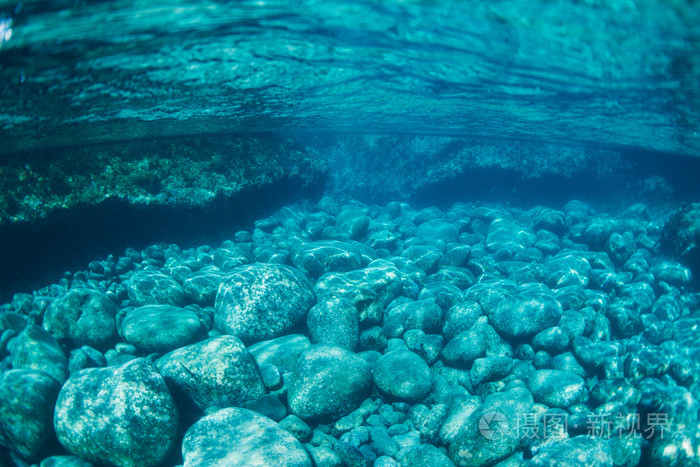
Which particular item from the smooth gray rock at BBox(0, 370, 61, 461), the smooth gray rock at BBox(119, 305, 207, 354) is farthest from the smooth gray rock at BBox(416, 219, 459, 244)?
the smooth gray rock at BBox(0, 370, 61, 461)

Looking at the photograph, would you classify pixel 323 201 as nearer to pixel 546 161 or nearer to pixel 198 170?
pixel 198 170

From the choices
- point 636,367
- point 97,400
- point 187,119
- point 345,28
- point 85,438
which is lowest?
point 636,367

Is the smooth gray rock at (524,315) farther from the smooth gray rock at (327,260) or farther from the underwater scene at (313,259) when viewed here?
the smooth gray rock at (327,260)

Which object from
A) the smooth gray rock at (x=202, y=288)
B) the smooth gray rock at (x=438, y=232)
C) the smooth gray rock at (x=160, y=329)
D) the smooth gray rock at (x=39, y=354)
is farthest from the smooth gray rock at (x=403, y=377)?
the smooth gray rock at (x=438, y=232)

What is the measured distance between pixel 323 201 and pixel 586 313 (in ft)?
25.5

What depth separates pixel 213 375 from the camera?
4.54 m

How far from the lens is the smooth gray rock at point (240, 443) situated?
3.59 metres

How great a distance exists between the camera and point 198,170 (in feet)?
28.6

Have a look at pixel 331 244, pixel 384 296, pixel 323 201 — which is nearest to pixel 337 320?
pixel 384 296

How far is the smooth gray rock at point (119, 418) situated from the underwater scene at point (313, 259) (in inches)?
1.0

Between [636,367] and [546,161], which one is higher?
[546,161]

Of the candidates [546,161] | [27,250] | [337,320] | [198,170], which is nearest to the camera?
[337,320]

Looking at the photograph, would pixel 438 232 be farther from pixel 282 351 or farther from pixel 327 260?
pixel 282 351

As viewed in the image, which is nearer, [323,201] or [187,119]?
[187,119]
